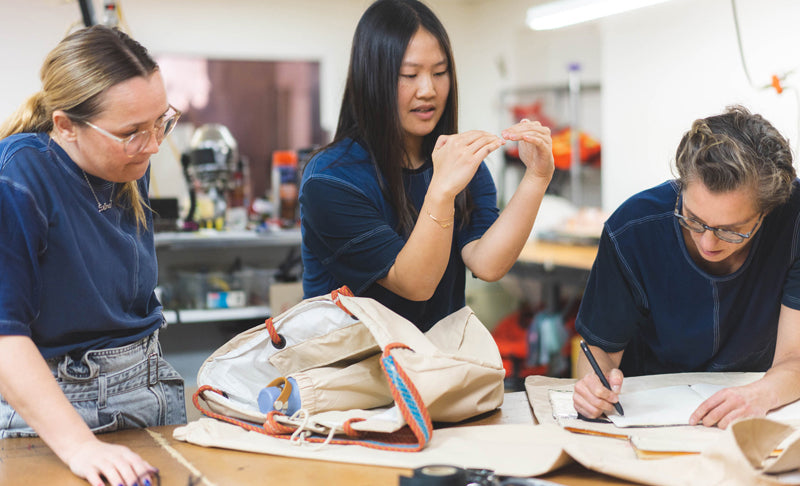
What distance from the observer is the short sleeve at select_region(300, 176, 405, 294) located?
1441mm

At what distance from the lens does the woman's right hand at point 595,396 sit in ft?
4.14

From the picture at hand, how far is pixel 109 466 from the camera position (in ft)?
3.37

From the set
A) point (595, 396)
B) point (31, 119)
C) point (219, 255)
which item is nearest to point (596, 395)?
point (595, 396)

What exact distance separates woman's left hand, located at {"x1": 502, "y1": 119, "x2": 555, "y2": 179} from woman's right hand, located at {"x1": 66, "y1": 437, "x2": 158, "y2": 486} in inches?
34.2

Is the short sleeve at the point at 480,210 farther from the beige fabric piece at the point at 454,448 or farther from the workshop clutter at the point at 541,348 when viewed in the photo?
the workshop clutter at the point at 541,348

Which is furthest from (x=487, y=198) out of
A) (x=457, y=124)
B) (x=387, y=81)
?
(x=387, y=81)

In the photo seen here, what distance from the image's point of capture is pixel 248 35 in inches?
177

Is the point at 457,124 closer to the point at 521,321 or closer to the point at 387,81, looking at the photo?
the point at 387,81

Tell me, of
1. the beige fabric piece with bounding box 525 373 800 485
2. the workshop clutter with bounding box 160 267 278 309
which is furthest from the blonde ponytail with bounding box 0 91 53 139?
the workshop clutter with bounding box 160 267 278 309

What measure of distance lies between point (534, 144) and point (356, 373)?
1.92 feet

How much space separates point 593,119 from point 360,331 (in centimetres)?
369

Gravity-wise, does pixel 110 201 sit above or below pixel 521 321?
above

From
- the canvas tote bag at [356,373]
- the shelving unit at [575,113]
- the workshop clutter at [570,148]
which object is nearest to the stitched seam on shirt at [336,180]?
the canvas tote bag at [356,373]

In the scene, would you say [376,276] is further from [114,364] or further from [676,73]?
[676,73]
